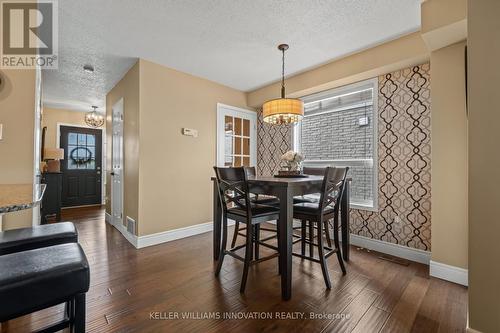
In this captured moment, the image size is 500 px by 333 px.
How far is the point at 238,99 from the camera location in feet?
14.2

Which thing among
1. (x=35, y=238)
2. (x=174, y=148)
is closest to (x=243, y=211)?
(x=35, y=238)

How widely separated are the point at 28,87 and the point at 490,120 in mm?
3406

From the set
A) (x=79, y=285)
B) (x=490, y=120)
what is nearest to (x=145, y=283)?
(x=79, y=285)

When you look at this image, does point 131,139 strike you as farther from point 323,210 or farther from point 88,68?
point 323,210

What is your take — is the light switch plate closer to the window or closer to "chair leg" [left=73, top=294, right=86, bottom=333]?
the window

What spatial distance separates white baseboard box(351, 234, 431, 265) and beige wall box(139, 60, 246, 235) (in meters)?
2.30

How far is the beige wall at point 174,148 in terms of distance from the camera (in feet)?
10.1

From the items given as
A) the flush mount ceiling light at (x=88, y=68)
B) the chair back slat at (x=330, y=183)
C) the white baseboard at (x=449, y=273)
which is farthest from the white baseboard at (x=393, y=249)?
the flush mount ceiling light at (x=88, y=68)

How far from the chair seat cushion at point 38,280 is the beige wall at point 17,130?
1.34 m

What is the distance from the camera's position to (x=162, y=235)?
3176 mm

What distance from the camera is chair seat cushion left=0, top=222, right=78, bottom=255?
1284 millimetres

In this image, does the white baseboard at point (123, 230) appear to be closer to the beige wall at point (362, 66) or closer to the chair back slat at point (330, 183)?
the chair back slat at point (330, 183)

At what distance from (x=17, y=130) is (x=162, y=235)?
6.34ft

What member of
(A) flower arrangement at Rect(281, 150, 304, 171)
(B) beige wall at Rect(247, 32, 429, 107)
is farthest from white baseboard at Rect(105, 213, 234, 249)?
(B) beige wall at Rect(247, 32, 429, 107)
